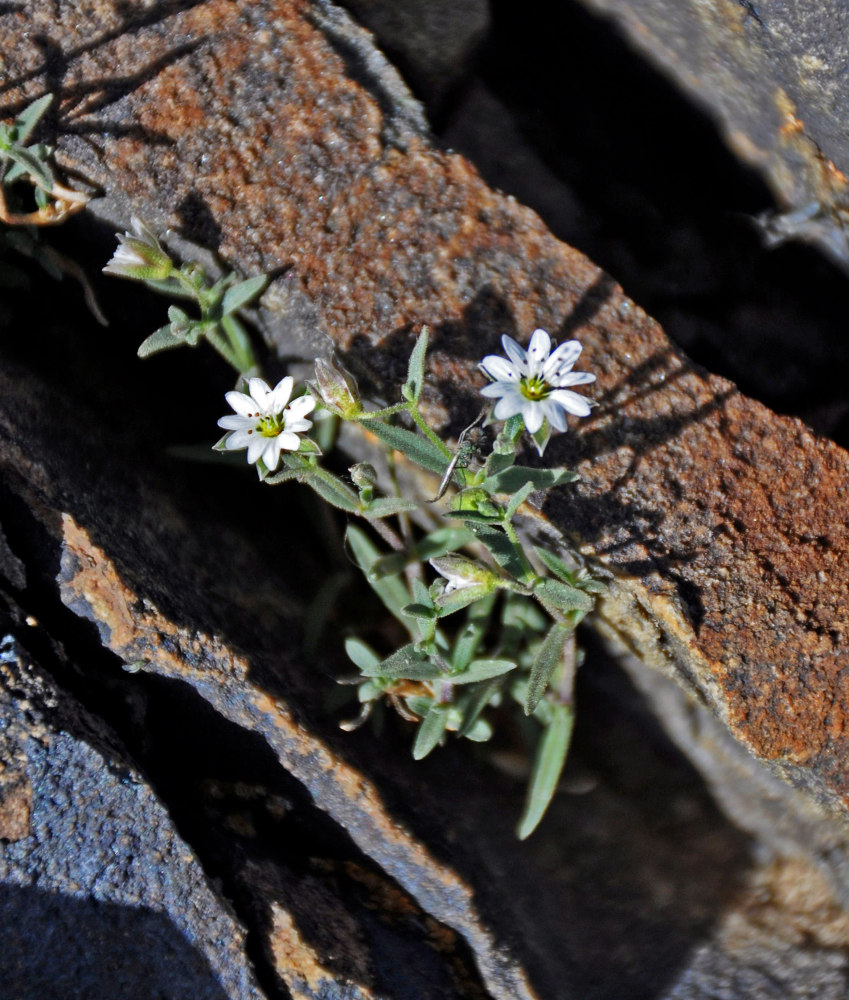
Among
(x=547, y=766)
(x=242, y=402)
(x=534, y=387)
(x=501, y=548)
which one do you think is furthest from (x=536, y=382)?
(x=547, y=766)

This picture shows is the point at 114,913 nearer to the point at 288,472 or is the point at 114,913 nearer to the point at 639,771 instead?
the point at 288,472

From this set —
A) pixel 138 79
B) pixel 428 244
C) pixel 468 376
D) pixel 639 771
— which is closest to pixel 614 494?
pixel 468 376

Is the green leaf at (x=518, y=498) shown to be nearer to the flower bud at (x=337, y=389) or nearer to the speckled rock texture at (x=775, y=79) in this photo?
the flower bud at (x=337, y=389)

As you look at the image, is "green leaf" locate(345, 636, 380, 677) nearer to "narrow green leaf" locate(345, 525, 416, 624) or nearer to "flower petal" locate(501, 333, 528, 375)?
"narrow green leaf" locate(345, 525, 416, 624)

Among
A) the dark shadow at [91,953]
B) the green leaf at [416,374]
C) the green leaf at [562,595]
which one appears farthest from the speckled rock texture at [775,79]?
the dark shadow at [91,953]

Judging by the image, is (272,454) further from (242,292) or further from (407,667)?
(407,667)

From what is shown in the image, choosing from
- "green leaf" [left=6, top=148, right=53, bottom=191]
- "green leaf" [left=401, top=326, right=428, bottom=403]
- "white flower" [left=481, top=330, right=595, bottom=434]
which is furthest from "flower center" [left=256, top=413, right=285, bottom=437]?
"green leaf" [left=6, top=148, right=53, bottom=191]
